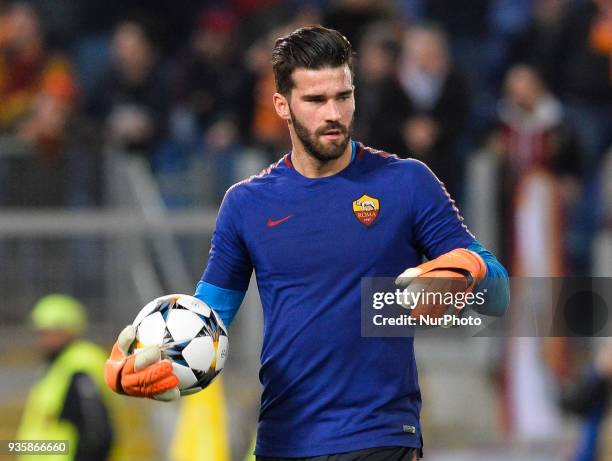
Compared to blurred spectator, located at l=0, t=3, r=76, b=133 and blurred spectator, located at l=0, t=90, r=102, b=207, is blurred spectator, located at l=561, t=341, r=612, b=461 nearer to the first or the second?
blurred spectator, located at l=0, t=90, r=102, b=207

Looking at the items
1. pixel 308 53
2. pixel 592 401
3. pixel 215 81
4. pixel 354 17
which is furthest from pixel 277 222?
pixel 215 81

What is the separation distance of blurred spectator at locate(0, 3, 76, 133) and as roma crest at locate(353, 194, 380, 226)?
652cm

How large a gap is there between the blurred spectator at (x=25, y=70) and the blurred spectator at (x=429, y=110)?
105 inches

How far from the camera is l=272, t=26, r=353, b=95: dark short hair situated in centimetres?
404

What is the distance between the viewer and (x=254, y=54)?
10141 millimetres

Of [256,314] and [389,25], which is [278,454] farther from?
[389,25]

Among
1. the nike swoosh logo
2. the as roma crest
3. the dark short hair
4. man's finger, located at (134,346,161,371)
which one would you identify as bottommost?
man's finger, located at (134,346,161,371)

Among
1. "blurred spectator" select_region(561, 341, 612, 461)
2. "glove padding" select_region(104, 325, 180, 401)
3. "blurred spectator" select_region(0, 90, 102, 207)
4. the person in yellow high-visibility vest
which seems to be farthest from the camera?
"blurred spectator" select_region(0, 90, 102, 207)

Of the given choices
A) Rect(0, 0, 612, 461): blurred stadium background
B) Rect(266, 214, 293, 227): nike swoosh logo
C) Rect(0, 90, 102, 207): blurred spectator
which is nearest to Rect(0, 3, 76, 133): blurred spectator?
Rect(0, 0, 612, 461): blurred stadium background

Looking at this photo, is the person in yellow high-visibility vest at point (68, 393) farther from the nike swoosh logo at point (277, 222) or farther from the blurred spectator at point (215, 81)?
the nike swoosh logo at point (277, 222)

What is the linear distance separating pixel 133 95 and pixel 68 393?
119 inches

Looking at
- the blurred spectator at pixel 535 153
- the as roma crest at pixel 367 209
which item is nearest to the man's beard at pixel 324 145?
the as roma crest at pixel 367 209

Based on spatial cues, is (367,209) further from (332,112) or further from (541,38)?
(541,38)

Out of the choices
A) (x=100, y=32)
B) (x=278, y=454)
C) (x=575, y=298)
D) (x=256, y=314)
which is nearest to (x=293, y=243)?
(x=278, y=454)
